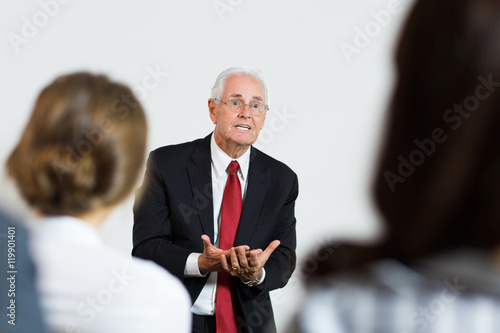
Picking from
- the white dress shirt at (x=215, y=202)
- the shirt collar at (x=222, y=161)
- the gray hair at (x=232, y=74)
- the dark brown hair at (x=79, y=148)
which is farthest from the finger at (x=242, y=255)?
the gray hair at (x=232, y=74)

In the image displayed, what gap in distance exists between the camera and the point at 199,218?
206 centimetres

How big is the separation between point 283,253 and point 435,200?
5.23ft

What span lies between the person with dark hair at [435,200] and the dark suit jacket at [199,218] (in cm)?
142

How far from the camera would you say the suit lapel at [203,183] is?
207 centimetres

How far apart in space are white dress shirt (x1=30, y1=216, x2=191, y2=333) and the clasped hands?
618 mm

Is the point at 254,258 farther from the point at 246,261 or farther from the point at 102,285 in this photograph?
the point at 102,285

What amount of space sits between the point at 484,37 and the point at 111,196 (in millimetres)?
1026

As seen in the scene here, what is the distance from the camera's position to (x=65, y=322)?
1376 millimetres

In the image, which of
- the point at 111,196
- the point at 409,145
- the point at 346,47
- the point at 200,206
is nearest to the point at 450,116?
the point at 409,145

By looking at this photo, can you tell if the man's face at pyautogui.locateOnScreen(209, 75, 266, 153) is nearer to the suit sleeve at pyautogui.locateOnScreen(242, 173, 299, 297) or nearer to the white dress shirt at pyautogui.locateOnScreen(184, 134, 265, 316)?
the white dress shirt at pyautogui.locateOnScreen(184, 134, 265, 316)

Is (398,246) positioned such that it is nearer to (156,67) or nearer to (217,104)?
(217,104)

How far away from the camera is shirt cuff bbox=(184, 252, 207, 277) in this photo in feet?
6.56

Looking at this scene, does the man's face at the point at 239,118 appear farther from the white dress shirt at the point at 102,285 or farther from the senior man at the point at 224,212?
the white dress shirt at the point at 102,285

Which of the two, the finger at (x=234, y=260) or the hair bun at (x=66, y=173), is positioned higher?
the hair bun at (x=66, y=173)
